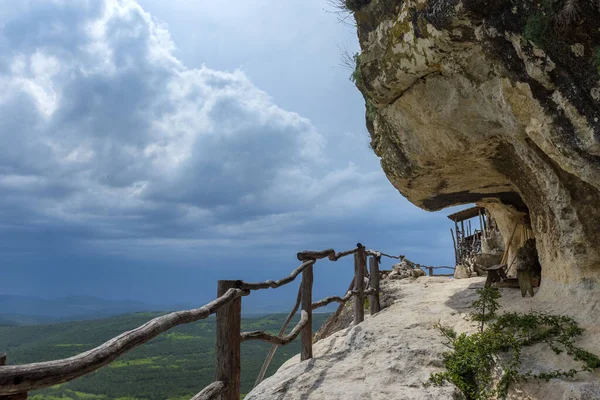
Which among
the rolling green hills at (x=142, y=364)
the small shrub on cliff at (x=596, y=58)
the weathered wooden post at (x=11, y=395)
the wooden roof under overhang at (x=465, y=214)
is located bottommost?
the rolling green hills at (x=142, y=364)

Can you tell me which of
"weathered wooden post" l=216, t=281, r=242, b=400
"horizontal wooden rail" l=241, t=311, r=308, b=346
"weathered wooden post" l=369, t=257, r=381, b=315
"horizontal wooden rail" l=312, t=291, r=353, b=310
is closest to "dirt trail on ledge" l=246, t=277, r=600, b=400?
"horizontal wooden rail" l=241, t=311, r=308, b=346

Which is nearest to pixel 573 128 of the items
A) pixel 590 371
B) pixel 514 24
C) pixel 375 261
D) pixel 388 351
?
pixel 514 24

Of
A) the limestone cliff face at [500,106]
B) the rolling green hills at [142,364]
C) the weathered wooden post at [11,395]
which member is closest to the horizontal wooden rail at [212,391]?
the weathered wooden post at [11,395]

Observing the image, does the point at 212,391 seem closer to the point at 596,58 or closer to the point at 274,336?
the point at 274,336

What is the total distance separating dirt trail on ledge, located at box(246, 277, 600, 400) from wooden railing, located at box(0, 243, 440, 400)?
54cm

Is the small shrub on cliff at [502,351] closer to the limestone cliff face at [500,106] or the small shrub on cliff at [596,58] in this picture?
the limestone cliff face at [500,106]

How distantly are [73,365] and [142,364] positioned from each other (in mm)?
41769

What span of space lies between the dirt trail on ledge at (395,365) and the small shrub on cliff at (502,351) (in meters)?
0.12

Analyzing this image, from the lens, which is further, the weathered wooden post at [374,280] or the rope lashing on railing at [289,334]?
the weathered wooden post at [374,280]

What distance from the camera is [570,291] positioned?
6.25 metres

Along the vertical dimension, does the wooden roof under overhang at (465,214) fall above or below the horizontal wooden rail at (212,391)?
above

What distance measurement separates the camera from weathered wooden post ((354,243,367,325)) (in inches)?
303

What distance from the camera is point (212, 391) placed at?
10.2ft

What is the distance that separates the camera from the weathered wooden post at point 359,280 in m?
7.69
